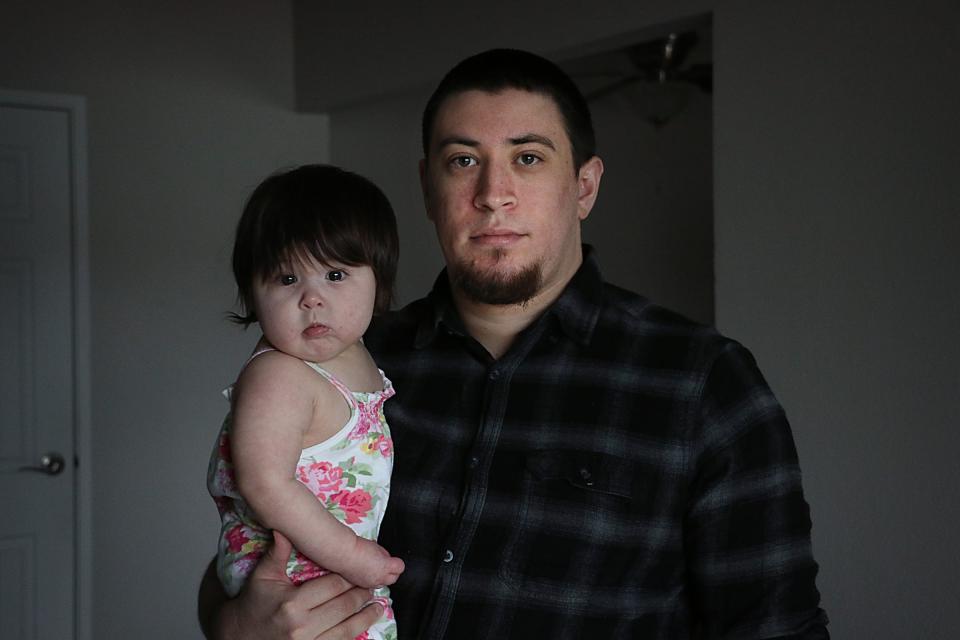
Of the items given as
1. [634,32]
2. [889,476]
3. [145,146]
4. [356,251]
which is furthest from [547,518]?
[145,146]

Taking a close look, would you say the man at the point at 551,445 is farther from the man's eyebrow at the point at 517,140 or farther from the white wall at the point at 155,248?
the white wall at the point at 155,248

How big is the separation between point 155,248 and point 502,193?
2733mm

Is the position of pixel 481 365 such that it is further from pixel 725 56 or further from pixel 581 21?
pixel 581 21

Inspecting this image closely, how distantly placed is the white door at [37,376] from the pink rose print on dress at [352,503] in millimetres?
2558

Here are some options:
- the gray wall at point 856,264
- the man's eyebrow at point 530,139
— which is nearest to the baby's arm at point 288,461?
the man's eyebrow at point 530,139

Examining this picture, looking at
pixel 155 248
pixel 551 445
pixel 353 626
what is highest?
pixel 155 248

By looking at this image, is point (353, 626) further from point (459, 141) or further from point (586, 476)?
point (459, 141)

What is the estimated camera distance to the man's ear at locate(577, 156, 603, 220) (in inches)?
63.8

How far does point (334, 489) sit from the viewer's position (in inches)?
53.1

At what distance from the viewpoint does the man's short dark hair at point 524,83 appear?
5.05ft

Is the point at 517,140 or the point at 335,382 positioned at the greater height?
the point at 517,140

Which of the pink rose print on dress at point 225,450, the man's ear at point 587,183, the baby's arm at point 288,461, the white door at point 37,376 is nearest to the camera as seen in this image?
the baby's arm at point 288,461

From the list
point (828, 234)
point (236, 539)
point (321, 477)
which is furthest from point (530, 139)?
point (828, 234)

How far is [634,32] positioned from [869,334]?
1.09 meters
